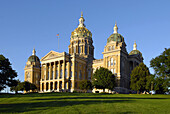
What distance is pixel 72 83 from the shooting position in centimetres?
9506

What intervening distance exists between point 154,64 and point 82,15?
80063 millimetres

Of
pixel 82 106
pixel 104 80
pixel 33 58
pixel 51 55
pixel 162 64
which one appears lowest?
pixel 82 106

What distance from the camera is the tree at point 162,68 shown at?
54.7m

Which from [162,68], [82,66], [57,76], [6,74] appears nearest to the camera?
[162,68]

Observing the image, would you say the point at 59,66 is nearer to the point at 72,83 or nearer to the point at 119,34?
the point at 72,83

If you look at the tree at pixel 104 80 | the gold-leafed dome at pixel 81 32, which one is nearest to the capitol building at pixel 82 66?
the gold-leafed dome at pixel 81 32

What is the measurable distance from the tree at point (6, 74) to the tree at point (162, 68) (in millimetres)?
38403

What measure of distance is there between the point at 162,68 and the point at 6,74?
41.3 metres

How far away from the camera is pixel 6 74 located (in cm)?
6581

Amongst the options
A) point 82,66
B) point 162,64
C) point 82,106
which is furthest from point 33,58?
point 82,106

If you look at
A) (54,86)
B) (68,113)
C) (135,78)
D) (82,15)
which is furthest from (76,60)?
(68,113)

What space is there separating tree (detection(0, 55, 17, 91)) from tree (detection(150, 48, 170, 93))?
1512 inches

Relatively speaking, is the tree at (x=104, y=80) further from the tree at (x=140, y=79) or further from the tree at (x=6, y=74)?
the tree at (x=6, y=74)

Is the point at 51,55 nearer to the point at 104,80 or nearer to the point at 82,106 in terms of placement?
the point at 104,80
